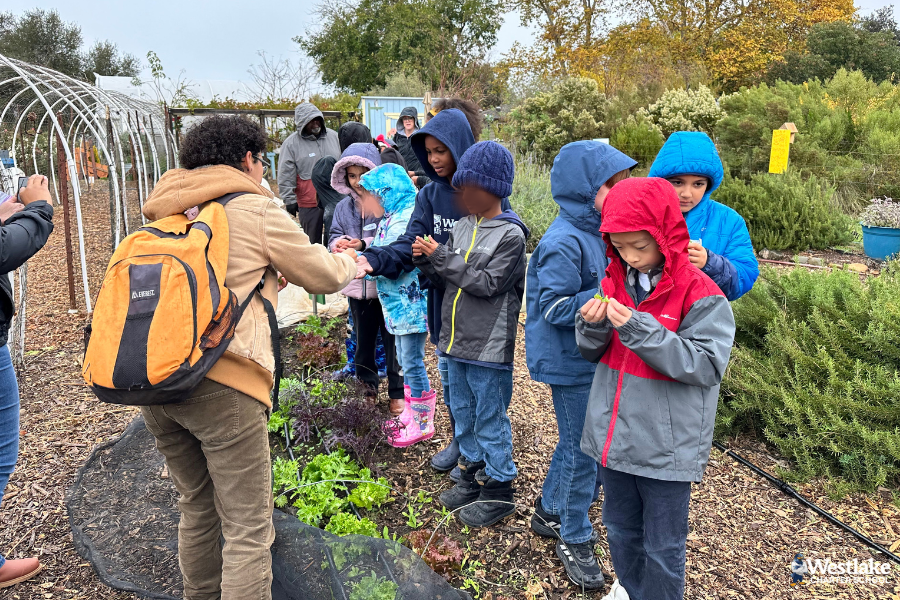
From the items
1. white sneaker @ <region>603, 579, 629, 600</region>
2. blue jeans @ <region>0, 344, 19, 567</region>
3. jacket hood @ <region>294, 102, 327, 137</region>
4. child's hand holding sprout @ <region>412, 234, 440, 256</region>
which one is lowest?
white sneaker @ <region>603, 579, 629, 600</region>

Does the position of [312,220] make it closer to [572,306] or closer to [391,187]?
[391,187]

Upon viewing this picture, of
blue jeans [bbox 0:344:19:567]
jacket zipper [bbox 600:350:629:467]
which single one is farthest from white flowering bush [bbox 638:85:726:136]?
blue jeans [bbox 0:344:19:567]

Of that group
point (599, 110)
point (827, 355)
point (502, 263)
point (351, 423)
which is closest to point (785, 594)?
point (827, 355)

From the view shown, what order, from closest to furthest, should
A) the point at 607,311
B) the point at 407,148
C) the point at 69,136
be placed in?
the point at 607,311 < the point at 407,148 < the point at 69,136

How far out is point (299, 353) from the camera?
4547mm

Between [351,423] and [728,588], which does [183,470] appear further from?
[728,588]

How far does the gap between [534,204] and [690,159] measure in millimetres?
4929

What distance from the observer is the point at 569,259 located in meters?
2.29

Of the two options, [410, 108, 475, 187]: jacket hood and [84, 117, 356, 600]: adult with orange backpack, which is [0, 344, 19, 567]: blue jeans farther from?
[410, 108, 475, 187]: jacket hood

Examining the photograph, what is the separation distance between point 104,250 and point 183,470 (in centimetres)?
824

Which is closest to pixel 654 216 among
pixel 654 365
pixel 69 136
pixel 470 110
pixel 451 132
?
pixel 654 365

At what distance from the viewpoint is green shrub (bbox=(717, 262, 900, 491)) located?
3.04m

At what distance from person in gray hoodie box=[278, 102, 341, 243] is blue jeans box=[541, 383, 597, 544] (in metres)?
4.81

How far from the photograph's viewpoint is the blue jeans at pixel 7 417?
234cm
